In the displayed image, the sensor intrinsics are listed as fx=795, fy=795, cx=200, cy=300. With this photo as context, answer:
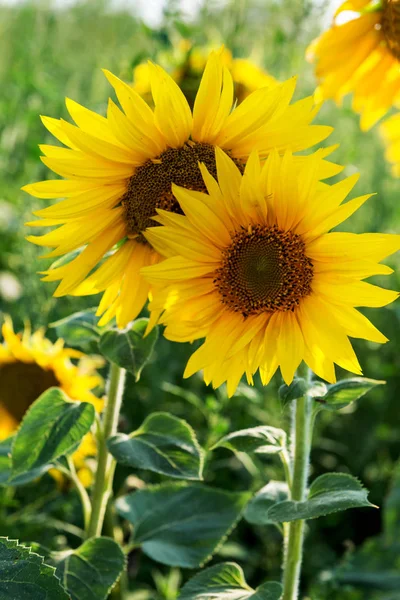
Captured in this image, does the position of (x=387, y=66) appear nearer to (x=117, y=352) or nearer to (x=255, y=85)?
(x=255, y=85)

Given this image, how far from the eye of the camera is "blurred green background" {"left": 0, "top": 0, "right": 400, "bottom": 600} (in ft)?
5.82

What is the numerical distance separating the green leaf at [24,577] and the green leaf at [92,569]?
0.57 feet

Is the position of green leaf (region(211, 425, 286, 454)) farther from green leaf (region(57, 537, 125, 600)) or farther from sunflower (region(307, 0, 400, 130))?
sunflower (region(307, 0, 400, 130))

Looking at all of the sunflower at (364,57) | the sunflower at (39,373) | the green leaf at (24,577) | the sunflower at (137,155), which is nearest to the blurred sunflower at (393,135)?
the sunflower at (364,57)

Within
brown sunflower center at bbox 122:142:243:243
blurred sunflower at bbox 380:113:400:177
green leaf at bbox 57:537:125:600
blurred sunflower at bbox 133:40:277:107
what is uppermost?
blurred sunflower at bbox 133:40:277:107

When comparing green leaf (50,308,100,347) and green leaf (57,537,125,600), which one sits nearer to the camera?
green leaf (57,537,125,600)

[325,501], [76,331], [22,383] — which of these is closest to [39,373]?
[22,383]

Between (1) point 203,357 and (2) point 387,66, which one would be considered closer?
(1) point 203,357

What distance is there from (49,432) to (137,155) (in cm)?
45

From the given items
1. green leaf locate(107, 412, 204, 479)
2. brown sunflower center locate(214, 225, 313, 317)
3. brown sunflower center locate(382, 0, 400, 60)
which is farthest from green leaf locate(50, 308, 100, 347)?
brown sunflower center locate(382, 0, 400, 60)

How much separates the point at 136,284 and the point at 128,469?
1020 millimetres

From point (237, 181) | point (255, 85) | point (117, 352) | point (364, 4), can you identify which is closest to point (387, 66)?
point (364, 4)

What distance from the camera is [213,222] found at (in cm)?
108

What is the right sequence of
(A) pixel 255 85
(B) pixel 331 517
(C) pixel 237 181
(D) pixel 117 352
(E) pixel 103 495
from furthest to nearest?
1. (A) pixel 255 85
2. (B) pixel 331 517
3. (E) pixel 103 495
4. (D) pixel 117 352
5. (C) pixel 237 181
